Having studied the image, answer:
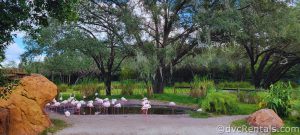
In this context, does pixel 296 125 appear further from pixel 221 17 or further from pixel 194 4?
pixel 194 4

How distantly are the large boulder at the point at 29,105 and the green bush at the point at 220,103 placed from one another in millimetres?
5687

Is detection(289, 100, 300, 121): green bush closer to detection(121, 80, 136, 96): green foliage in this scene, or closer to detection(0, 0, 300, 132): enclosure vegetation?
detection(0, 0, 300, 132): enclosure vegetation

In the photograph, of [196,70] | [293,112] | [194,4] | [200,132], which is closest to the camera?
[200,132]

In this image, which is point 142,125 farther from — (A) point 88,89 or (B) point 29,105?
(A) point 88,89

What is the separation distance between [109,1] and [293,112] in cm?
1167

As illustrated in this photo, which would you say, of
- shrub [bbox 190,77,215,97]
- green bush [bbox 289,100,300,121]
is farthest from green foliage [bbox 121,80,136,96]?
green bush [bbox 289,100,300,121]

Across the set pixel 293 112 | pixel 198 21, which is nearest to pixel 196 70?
pixel 198 21

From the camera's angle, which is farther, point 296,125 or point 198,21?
point 198,21

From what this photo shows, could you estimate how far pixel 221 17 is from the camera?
60.1ft

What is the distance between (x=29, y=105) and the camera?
1074 centimetres

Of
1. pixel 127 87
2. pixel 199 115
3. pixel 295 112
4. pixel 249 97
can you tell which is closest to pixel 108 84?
pixel 127 87

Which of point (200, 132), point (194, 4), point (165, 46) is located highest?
point (194, 4)

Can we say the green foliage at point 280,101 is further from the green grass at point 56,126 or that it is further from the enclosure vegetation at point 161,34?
the green grass at point 56,126

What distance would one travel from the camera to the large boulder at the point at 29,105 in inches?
403
